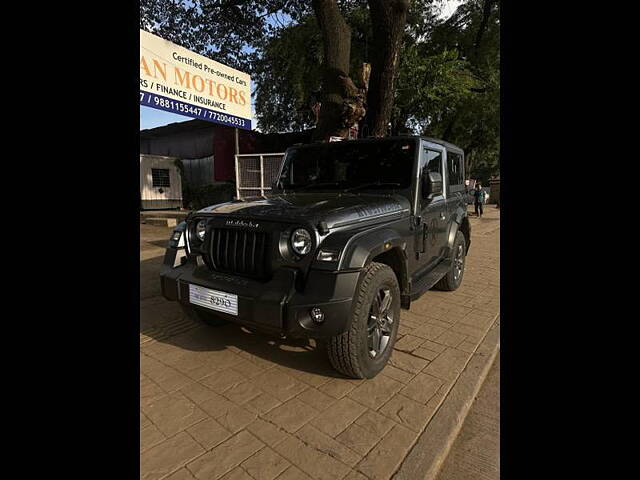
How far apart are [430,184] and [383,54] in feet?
14.6

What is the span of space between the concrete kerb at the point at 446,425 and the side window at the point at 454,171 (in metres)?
2.17

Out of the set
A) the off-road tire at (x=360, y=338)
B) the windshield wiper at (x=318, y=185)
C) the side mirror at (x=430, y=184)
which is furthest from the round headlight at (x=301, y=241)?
the side mirror at (x=430, y=184)

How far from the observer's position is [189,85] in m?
8.28

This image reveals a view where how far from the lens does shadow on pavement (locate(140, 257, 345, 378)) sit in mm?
2979

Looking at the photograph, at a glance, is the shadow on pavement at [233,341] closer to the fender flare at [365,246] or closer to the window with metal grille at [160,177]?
the fender flare at [365,246]

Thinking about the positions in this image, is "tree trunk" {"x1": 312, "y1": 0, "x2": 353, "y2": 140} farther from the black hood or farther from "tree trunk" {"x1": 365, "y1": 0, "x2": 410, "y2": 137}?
the black hood

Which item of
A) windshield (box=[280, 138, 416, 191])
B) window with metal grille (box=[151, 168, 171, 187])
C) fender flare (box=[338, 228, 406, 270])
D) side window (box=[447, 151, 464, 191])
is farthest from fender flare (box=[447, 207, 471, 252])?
window with metal grille (box=[151, 168, 171, 187])

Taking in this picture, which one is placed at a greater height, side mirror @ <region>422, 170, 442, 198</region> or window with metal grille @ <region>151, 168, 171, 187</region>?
window with metal grille @ <region>151, 168, 171, 187</region>

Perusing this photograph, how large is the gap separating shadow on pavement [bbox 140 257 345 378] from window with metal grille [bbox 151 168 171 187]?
1244 centimetres
